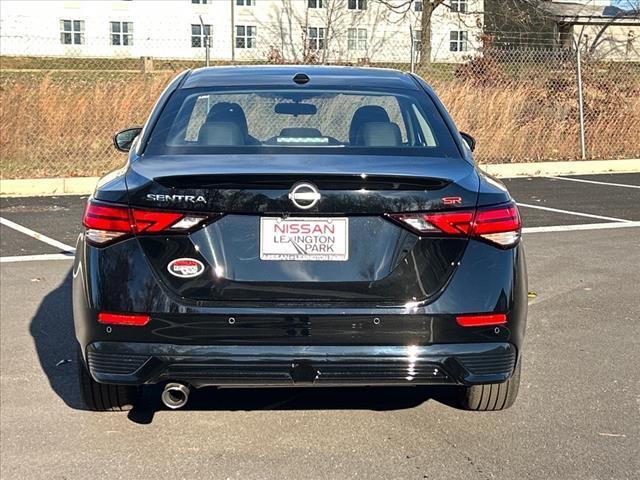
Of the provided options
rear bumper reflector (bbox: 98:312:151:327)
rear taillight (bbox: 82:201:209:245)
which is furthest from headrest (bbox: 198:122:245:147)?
rear bumper reflector (bbox: 98:312:151:327)

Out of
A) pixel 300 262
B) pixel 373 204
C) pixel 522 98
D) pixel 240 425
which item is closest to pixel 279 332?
pixel 300 262

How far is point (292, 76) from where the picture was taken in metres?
4.77

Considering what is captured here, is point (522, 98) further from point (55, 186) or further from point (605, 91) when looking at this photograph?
point (55, 186)

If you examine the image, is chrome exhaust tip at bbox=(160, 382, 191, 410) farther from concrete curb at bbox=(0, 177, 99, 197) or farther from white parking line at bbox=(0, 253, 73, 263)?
concrete curb at bbox=(0, 177, 99, 197)

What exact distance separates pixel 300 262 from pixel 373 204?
1.08 ft

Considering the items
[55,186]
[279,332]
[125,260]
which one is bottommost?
[55,186]

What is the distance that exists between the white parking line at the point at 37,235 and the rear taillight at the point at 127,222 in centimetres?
504

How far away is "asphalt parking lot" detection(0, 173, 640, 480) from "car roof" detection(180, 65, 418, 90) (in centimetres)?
146

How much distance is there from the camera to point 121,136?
5.44 m

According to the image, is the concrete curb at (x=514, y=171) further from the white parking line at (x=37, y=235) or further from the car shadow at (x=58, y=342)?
the car shadow at (x=58, y=342)

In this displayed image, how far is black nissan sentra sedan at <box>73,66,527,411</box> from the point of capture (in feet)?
11.4

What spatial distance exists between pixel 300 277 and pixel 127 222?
66 cm

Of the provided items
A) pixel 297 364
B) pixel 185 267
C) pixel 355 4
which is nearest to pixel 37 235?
pixel 185 267

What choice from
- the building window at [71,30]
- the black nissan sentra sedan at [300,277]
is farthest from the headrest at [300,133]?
the building window at [71,30]
